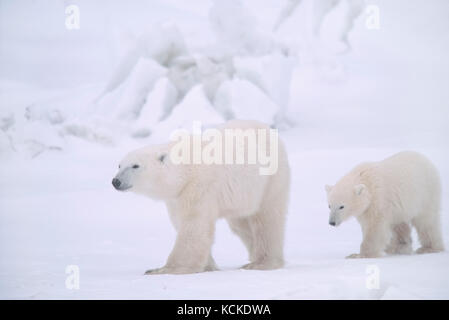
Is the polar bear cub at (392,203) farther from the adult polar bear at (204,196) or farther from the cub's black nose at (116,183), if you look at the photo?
the cub's black nose at (116,183)

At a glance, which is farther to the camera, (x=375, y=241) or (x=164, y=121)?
(x=164, y=121)

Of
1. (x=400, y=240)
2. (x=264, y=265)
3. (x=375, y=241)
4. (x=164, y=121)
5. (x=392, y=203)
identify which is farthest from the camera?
(x=164, y=121)

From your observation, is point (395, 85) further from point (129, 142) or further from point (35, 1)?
point (35, 1)

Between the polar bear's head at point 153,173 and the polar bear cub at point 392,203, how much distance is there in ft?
6.81

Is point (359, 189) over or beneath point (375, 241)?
over

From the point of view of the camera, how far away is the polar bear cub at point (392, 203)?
6309 mm

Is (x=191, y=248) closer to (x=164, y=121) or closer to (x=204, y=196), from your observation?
Result: (x=204, y=196)

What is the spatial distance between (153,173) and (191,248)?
0.75m

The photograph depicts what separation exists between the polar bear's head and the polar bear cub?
2.08 m

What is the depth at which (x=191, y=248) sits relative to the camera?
4.96m

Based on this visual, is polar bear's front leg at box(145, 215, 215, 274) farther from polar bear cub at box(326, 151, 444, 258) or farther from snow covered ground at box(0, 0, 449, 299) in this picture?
snow covered ground at box(0, 0, 449, 299)

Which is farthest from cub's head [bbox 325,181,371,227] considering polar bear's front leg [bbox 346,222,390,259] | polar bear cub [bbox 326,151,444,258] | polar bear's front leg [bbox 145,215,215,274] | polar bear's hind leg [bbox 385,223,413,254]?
polar bear's front leg [bbox 145,215,215,274]

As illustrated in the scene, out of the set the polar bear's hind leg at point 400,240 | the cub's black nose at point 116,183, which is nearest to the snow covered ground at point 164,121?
the polar bear's hind leg at point 400,240

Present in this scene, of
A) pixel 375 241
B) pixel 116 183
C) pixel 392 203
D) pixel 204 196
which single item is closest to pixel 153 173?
pixel 116 183
